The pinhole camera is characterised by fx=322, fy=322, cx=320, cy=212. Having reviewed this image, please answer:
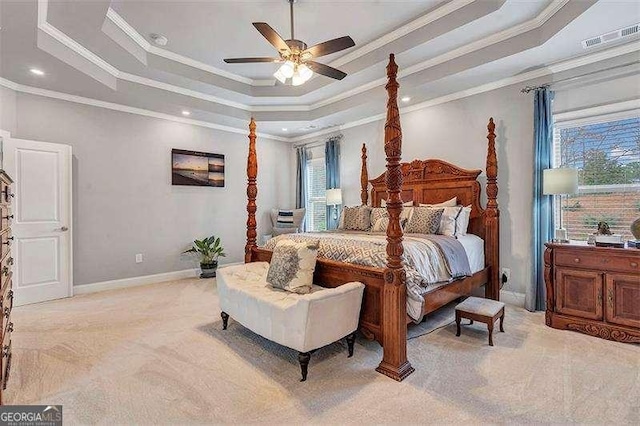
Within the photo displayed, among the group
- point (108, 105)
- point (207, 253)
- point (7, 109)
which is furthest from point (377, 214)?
point (7, 109)

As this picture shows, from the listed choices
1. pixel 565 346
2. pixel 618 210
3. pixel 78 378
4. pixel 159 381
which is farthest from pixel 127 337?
pixel 618 210

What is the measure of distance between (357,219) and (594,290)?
261 centimetres

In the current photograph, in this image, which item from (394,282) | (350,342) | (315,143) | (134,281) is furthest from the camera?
(315,143)

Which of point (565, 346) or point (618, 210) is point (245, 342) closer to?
point (565, 346)

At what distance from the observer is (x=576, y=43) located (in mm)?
3168

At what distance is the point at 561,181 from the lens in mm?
3242

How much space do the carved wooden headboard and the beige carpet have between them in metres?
1.44

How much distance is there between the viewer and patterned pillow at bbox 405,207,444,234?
12.4 ft

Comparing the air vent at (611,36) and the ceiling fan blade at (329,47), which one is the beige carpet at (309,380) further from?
the air vent at (611,36)

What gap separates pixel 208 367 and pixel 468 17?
12.9 feet

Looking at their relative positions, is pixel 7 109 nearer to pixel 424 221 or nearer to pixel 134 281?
pixel 134 281

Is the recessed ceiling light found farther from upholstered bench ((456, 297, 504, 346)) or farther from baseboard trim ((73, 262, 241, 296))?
upholstered bench ((456, 297, 504, 346))

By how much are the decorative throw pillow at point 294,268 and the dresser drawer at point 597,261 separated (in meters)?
2.44

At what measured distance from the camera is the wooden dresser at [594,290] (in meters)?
2.80
